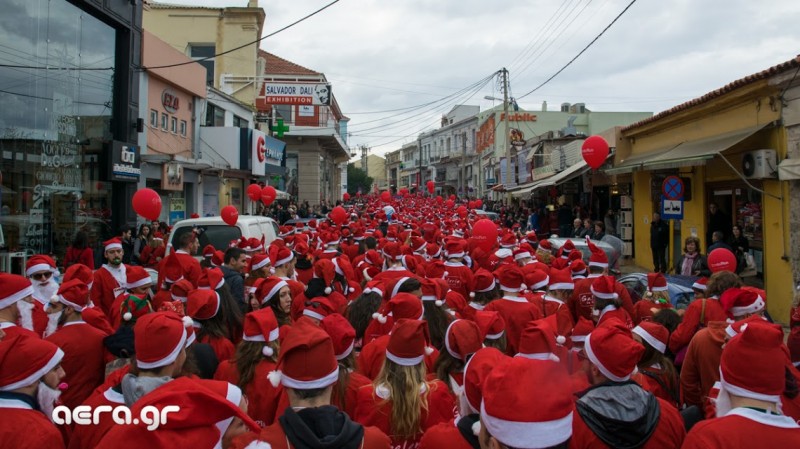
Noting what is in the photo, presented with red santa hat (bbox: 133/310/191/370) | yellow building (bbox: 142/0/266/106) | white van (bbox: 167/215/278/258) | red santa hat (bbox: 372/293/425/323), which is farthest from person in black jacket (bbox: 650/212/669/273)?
yellow building (bbox: 142/0/266/106)

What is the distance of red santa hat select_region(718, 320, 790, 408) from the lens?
90.0 inches

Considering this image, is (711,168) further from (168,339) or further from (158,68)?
(158,68)

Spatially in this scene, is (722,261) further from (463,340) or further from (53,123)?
(53,123)

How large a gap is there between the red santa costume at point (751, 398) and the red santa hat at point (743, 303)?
214cm

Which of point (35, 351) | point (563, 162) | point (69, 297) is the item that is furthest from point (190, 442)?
point (563, 162)

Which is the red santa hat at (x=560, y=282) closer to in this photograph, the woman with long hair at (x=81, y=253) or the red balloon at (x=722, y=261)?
the red balloon at (x=722, y=261)

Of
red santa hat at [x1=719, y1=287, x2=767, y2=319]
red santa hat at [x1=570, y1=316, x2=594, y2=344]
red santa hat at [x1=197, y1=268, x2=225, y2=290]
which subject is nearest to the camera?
red santa hat at [x1=570, y1=316, x2=594, y2=344]

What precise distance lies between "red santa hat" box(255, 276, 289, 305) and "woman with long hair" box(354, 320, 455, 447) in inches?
66.8

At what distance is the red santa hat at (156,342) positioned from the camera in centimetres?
266

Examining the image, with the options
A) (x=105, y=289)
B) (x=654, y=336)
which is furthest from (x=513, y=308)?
(x=105, y=289)

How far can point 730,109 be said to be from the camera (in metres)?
12.0

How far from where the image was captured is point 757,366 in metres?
2.32

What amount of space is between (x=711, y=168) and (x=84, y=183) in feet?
48.7

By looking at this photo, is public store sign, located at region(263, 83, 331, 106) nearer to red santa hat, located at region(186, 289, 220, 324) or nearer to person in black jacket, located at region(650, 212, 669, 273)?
person in black jacket, located at region(650, 212, 669, 273)
